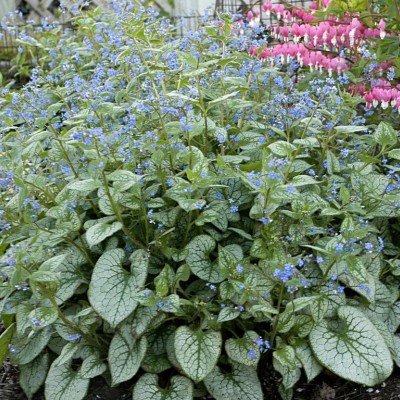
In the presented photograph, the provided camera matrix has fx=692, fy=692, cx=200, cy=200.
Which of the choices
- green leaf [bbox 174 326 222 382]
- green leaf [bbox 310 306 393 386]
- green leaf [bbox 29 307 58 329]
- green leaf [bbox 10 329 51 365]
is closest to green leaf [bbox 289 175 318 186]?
green leaf [bbox 310 306 393 386]

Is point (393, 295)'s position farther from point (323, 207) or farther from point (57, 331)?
point (57, 331)

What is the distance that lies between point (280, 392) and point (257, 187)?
2.34ft

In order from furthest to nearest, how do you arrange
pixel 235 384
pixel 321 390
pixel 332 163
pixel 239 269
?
pixel 332 163 < pixel 321 390 < pixel 235 384 < pixel 239 269

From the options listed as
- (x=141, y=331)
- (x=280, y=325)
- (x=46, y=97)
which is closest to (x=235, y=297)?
(x=280, y=325)

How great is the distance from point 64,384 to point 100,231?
56cm

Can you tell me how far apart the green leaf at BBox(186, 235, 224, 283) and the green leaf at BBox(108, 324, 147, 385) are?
0.29 m

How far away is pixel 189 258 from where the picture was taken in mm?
2355

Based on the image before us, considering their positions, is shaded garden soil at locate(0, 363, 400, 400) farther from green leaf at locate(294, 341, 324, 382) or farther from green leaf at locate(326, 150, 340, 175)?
green leaf at locate(326, 150, 340, 175)

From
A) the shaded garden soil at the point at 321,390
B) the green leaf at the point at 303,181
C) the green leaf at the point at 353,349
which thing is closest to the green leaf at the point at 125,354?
the shaded garden soil at the point at 321,390

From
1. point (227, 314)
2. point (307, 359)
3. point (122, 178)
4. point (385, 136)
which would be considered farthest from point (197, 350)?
point (385, 136)

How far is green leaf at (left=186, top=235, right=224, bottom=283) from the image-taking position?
2.33 metres

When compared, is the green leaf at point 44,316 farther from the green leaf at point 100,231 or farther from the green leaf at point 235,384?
the green leaf at point 235,384

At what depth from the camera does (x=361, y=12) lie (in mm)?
3521

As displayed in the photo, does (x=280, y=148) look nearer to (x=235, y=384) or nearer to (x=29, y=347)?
(x=235, y=384)
